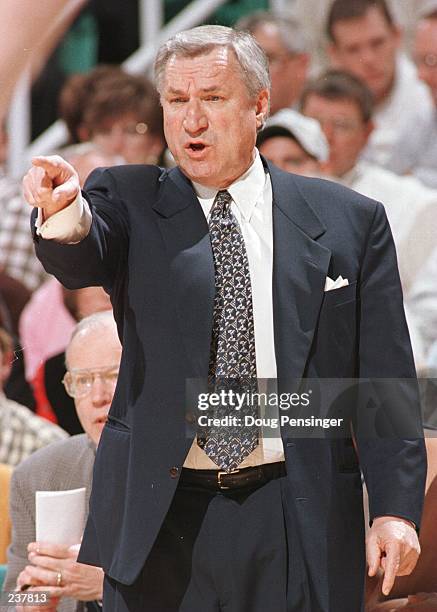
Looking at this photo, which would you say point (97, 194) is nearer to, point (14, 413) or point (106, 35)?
point (14, 413)

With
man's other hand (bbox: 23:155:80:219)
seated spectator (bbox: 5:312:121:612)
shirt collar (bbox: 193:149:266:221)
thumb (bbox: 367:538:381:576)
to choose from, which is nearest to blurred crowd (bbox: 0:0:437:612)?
seated spectator (bbox: 5:312:121:612)

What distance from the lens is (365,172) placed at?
9.78 ft

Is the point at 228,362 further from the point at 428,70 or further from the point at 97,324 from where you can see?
the point at 428,70

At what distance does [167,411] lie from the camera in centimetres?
153

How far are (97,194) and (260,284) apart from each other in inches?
10.6

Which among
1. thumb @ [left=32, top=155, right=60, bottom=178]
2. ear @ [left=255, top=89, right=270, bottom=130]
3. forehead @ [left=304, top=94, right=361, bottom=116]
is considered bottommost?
thumb @ [left=32, top=155, right=60, bottom=178]

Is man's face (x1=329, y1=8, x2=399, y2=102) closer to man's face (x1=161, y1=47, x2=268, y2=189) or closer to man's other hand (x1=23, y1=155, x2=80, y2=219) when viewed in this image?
man's face (x1=161, y1=47, x2=268, y2=189)

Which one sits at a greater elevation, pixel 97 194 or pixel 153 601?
pixel 97 194

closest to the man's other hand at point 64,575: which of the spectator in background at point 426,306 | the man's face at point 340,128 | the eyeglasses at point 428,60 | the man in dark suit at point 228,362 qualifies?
the man in dark suit at point 228,362

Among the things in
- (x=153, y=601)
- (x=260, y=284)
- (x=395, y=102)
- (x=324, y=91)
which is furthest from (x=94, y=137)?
(x=153, y=601)

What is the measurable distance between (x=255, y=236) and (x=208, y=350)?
20 cm

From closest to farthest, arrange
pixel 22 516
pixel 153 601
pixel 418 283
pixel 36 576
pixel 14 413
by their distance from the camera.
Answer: pixel 153 601 → pixel 36 576 → pixel 22 516 → pixel 14 413 → pixel 418 283

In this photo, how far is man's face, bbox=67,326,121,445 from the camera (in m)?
2.18

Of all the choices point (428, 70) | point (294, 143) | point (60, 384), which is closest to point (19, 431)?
point (60, 384)
